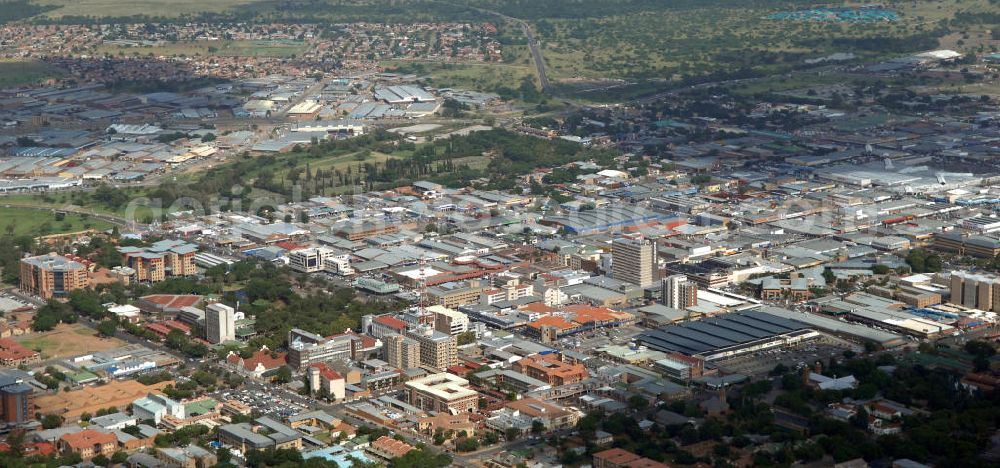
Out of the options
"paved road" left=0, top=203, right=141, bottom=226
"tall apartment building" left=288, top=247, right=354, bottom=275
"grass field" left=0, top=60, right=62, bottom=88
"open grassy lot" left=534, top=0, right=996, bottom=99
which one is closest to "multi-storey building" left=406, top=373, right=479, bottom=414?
"tall apartment building" left=288, top=247, right=354, bottom=275

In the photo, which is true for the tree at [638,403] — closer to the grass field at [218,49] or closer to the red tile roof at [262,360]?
the red tile roof at [262,360]

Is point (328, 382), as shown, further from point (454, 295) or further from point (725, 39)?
point (725, 39)

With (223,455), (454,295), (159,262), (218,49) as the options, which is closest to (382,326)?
(454,295)

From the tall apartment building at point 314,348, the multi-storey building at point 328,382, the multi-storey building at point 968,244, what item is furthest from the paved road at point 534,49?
Answer: the multi-storey building at point 328,382

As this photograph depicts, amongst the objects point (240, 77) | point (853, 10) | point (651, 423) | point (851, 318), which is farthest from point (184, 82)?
point (651, 423)

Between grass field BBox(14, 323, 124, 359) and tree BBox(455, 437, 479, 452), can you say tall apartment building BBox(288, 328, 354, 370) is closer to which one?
grass field BBox(14, 323, 124, 359)

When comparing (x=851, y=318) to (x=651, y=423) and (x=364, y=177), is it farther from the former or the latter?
(x=364, y=177)
